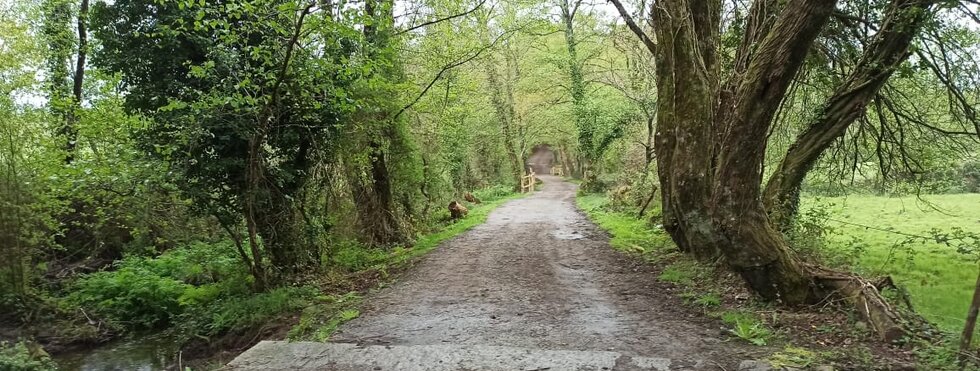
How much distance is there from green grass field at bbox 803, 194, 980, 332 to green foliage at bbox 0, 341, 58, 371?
971 cm

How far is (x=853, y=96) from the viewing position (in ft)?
20.2

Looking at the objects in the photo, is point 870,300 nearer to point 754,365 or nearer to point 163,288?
point 754,365

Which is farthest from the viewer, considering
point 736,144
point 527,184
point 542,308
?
point 527,184

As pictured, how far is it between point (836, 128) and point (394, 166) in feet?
27.0

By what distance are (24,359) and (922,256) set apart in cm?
1355

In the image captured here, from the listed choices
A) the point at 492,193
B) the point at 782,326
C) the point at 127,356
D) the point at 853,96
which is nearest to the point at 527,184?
the point at 492,193

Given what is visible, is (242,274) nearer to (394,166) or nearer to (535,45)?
(394,166)

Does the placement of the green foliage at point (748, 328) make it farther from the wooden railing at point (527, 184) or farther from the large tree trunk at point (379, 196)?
the wooden railing at point (527, 184)

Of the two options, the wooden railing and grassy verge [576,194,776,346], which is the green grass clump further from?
the wooden railing

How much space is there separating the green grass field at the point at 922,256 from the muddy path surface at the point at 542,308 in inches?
93.4

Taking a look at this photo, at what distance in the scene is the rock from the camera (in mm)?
4316

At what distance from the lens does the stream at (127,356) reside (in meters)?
7.45

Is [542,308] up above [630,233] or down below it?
below

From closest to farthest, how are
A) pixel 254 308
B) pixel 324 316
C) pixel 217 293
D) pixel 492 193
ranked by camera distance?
pixel 324 316 < pixel 254 308 < pixel 217 293 < pixel 492 193
